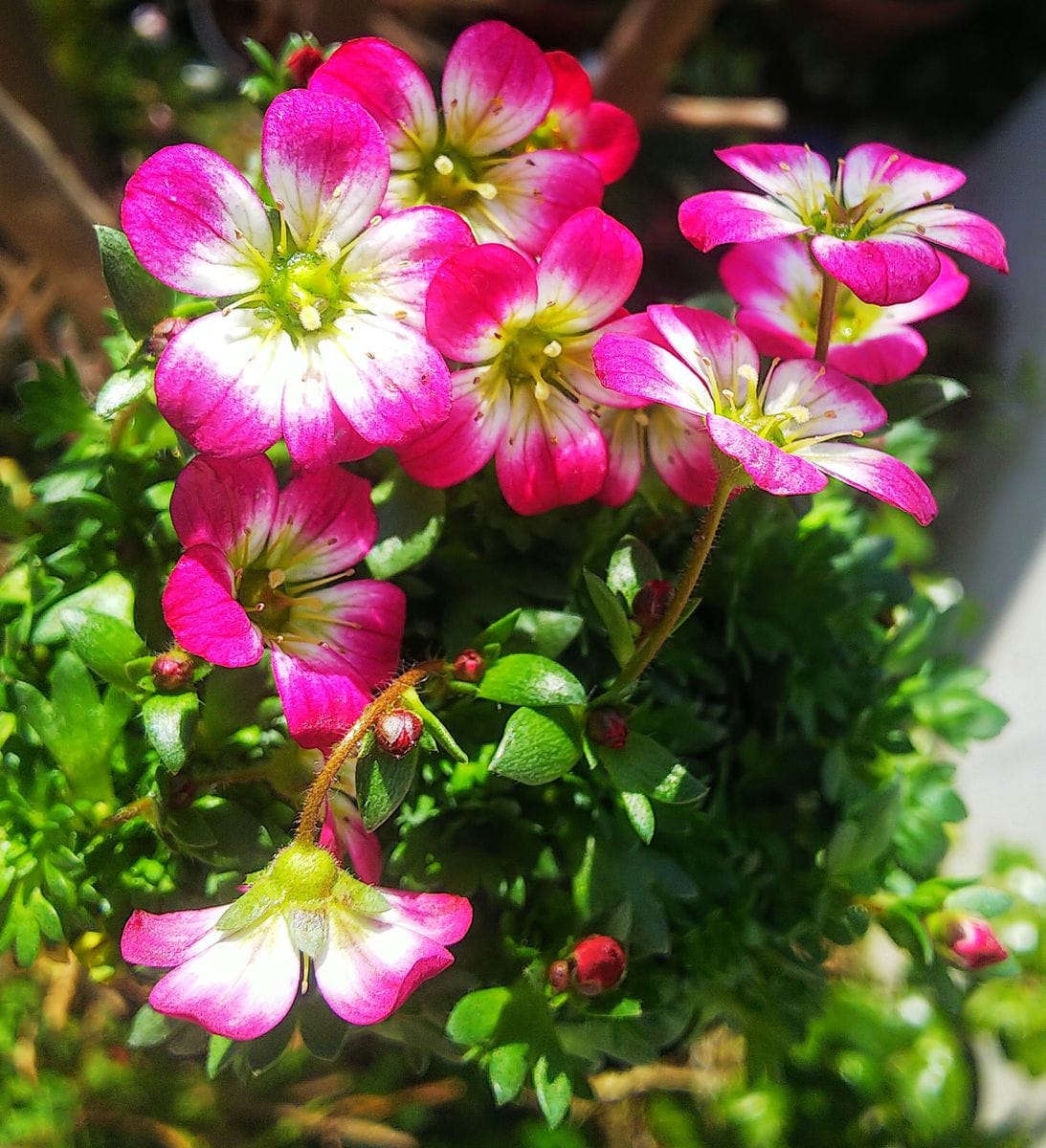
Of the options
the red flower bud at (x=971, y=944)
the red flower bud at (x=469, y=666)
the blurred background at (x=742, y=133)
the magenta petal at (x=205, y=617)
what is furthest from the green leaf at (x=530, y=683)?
the blurred background at (x=742, y=133)

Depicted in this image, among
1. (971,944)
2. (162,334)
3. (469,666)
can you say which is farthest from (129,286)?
(971,944)

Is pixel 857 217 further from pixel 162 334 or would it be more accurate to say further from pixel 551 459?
pixel 162 334

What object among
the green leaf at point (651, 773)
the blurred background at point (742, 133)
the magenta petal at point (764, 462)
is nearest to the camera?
the magenta petal at point (764, 462)

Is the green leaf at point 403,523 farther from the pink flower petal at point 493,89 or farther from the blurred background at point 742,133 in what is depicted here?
the blurred background at point 742,133

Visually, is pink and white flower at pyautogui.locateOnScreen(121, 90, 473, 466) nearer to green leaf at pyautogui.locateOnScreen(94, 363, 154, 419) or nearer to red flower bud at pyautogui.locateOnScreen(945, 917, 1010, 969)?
green leaf at pyautogui.locateOnScreen(94, 363, 154, 419)

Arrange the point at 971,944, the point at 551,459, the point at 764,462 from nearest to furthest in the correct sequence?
the point at 764,462
the point at 551,459
the point at 971,944
